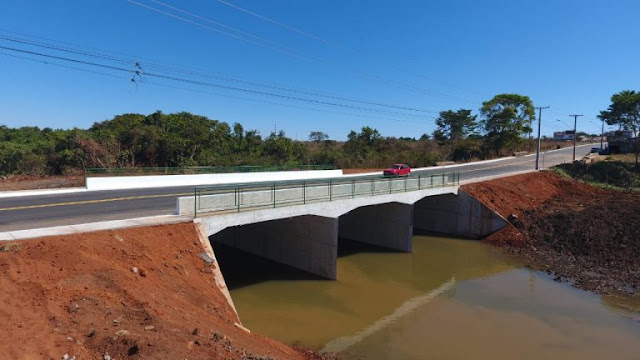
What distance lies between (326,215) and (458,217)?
15.0 metres

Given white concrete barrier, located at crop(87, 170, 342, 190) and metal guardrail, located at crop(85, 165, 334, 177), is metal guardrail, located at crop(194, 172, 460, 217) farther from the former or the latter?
metal guardrail, located at crop(85, 165, 334, 177)

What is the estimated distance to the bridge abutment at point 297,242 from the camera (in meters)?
18.4

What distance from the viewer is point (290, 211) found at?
647 inches

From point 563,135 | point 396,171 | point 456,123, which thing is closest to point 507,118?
point 456,123

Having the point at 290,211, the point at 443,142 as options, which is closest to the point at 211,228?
the point at 290,211

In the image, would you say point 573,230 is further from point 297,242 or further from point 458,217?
point 297,242

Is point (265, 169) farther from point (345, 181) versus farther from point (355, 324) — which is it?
point (355, 324)

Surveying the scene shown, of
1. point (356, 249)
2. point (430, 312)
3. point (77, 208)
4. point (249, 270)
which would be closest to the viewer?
point (430, 312)

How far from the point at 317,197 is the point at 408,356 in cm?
824

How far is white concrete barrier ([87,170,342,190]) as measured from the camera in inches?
961

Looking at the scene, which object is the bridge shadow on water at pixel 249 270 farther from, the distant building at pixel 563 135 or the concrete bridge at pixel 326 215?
the distant building at pixel 563 135

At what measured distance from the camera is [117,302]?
8.52m

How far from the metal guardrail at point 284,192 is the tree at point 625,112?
39.4 meters

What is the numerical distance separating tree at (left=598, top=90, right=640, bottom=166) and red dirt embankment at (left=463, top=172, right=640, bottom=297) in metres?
17.9
